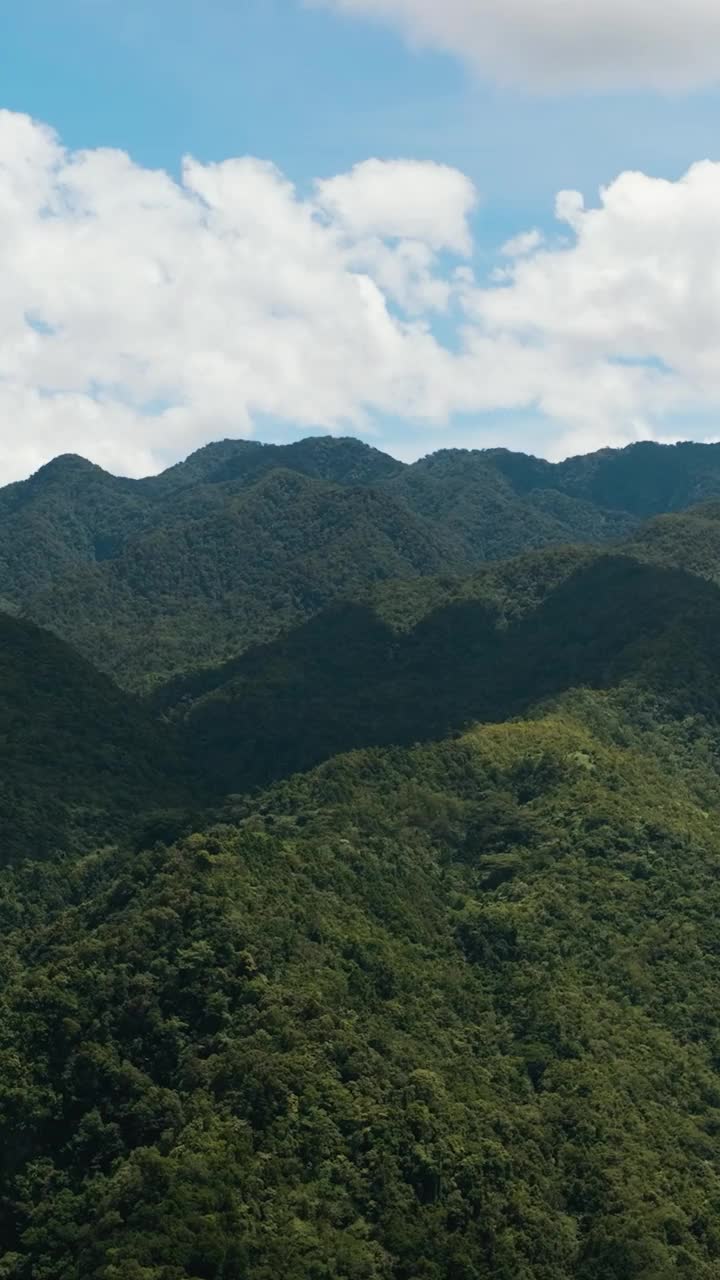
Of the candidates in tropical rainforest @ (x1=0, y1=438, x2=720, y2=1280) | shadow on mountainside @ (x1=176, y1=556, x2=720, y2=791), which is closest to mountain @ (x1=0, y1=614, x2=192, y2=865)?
tropical rainforest @ (x1=0, y1=438, x2=720, y2=1280)

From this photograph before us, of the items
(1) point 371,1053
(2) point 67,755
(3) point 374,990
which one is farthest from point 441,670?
(1) point 371,1053

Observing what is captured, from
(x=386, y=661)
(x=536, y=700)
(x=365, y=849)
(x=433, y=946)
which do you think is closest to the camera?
(x=433, y=946)

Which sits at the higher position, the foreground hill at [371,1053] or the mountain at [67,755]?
the mountain at [67,755]

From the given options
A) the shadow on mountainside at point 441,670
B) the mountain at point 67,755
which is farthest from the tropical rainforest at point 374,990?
the shadow on mountainside at point 441,670

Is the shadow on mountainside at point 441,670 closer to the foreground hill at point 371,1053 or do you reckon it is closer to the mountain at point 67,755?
the mountain at point 67,755

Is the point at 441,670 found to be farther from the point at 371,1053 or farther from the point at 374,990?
the point at 371,1053

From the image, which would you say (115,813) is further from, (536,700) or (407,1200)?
(407,1200)

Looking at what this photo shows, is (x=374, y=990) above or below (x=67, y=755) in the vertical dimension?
below

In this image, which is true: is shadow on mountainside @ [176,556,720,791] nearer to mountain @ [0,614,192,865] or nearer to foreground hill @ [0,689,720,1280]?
mountain @ [0,614,192,865]

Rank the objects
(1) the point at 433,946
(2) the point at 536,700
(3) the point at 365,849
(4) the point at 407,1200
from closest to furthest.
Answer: (4) the point at 407,1200 < (1) the point at 433,946 < (3) the point at 365,849 < (2) the point at 536,700

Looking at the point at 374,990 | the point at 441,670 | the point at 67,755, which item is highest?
the point at 441,670

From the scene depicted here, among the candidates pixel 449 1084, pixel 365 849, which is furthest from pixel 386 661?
pixel 449 1084
